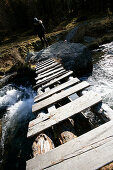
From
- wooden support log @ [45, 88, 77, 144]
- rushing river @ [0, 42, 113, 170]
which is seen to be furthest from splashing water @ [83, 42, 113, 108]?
wooden support log @ [45, 88, 77, 144]

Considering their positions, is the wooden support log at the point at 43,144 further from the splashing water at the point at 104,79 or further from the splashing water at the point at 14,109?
the splashing water at the point at 104,79

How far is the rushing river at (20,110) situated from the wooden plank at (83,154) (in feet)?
7.30

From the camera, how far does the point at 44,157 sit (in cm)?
148

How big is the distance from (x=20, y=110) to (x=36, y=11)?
18.8m

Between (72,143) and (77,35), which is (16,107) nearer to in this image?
(72,143)

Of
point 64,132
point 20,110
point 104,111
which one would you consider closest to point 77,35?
point 20,110

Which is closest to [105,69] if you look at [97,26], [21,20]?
[97,26]

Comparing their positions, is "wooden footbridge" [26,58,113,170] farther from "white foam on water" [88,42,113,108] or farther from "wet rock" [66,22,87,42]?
"wet rock" [66,22,87,42]

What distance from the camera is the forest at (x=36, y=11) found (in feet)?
60.7

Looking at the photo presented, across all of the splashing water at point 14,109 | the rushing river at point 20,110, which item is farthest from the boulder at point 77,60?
the splashing water at point 14,109

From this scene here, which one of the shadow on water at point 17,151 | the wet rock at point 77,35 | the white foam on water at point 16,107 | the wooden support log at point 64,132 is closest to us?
the wooden support log at point 64,132

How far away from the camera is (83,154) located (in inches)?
53.0

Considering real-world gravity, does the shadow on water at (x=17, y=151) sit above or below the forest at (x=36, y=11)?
below

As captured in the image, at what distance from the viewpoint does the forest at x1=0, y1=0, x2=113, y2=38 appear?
18.5 m
